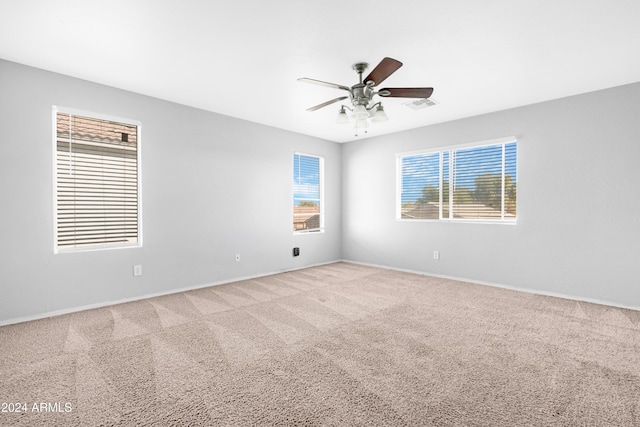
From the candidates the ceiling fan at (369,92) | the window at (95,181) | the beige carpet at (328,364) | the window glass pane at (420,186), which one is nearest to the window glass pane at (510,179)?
the window glass pane at (420,186)

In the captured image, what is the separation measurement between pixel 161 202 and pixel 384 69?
3.15 meters

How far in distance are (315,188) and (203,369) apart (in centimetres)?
432

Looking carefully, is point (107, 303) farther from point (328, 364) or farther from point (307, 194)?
point (307, 194)

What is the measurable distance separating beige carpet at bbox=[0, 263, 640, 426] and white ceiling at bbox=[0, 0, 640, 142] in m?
2.56

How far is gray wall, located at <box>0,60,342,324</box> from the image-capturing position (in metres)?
2.96

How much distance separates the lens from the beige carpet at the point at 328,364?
1.67 m

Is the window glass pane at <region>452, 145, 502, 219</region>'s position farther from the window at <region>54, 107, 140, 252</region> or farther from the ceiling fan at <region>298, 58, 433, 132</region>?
the window at <region>54, 107, 140, 252</region>

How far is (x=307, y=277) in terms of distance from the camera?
493 centimetres

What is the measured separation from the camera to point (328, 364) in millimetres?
2186

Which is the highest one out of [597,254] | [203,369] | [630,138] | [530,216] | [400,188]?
[630,138]

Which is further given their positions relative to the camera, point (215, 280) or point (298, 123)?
point (298, 123)

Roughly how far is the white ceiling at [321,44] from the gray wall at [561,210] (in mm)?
424

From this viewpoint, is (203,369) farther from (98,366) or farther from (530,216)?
(530,216)

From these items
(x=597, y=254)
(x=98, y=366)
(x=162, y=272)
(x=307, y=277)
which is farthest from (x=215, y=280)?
(x=597, y=254)
